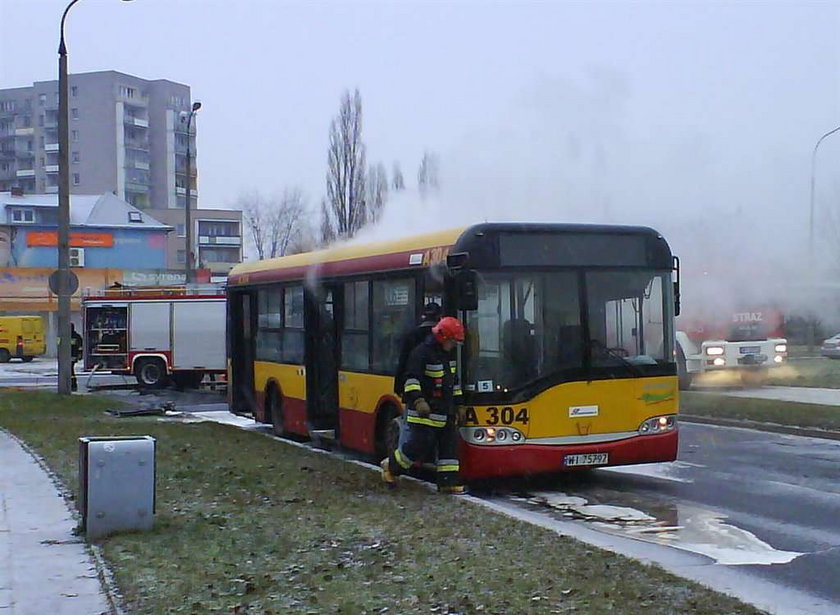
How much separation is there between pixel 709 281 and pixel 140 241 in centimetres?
5702

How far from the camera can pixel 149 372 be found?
32.7 metres

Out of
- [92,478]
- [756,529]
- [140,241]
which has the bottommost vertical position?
[756,529]

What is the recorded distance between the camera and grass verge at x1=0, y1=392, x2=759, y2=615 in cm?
651

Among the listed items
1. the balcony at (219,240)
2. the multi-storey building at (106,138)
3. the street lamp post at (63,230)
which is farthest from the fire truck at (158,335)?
the multi-storey building at (106,138)

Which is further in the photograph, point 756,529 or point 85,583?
point 756,529

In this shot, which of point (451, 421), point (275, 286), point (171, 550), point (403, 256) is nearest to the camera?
point (171, 550)

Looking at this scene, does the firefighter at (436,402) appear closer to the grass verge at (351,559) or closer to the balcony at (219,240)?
the grass verge at (351,559)

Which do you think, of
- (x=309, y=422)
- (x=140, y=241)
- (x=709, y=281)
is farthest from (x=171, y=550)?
(x=140, y=241)

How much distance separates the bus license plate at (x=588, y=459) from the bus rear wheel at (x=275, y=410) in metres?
6.59

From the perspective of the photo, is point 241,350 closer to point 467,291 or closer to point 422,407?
point 422,407

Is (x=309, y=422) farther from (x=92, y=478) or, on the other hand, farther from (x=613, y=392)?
(x=92, y=478)

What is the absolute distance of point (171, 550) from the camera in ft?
26.6

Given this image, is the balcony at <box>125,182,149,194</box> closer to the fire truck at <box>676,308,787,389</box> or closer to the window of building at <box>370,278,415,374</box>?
the fire truck at <box>676,308,787,389</box>

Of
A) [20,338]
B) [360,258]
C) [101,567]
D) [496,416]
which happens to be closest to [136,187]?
[20,338]
